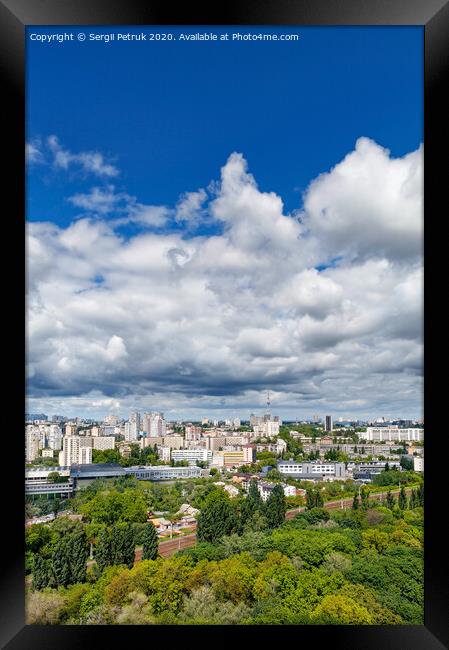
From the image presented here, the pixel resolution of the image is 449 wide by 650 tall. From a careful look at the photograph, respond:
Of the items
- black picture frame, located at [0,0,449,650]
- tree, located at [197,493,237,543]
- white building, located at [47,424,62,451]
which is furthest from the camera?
tree, located at [197,493,237,543]

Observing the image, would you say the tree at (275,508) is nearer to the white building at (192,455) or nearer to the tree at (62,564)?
the white building at (192,455)

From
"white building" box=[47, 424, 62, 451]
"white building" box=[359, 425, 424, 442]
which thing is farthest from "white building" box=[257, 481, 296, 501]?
"white building" box=[47, 424, 62, 451]

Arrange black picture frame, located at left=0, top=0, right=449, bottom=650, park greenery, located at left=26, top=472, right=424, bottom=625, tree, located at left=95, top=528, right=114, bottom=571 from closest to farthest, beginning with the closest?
black picture frame, located at left=0, top=0, right=449, bottom=650, park greenery, located at left=26, top=472, right=424, bottom=625, tree, located at left=95, top=528, right=114, bottom=571

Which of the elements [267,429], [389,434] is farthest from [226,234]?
[389,434]

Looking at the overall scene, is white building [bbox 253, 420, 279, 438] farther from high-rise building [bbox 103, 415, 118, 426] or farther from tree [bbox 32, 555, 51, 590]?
tree [bbox 32, 555, 51, 590]

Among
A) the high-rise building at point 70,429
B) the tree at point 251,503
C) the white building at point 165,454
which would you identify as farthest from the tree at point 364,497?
the high-rise building at point 70,429

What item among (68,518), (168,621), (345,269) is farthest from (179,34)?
(168,621)

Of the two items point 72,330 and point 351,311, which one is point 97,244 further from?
point 351,311
